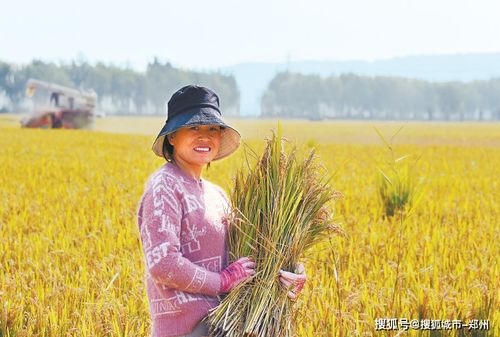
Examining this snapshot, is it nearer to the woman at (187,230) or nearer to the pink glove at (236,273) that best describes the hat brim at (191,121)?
the woman at (187,230)

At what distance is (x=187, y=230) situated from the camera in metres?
2.22

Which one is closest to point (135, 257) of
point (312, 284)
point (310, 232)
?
point (312, 284)

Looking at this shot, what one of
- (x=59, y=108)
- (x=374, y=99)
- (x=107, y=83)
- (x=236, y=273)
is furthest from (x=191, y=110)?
(x=374, y=99)

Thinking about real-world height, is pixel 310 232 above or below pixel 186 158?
below

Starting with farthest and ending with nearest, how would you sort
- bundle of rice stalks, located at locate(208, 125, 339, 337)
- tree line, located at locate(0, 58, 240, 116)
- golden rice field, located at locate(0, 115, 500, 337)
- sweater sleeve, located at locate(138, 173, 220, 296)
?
tree line, located at locate(0, 58, 240, 116) → golden rice field, located at locate(0, 115, 500, 337) → bundle of rice stalks, located at locate(208, 125, 339, 337) → sweater sleeve, located at locate(138, 173, 220, 296)

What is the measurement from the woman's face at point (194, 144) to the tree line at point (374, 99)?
120m

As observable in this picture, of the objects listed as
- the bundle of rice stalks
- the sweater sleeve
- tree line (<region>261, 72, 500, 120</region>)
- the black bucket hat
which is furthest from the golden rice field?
tree line (<region>261, 72, 500, 120</region>)

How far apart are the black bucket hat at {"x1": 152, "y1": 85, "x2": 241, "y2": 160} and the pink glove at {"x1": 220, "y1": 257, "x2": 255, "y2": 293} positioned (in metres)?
0.44

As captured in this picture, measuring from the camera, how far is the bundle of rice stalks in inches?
87.4

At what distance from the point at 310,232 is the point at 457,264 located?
85.6 inches

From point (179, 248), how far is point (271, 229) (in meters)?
0.32

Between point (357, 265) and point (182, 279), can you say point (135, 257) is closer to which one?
point (357, 265)

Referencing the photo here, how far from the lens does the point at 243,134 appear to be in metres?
2.50

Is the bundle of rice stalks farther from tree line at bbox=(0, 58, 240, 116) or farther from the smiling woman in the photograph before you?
tree line at bbox=(0, 58, 240, 116)
